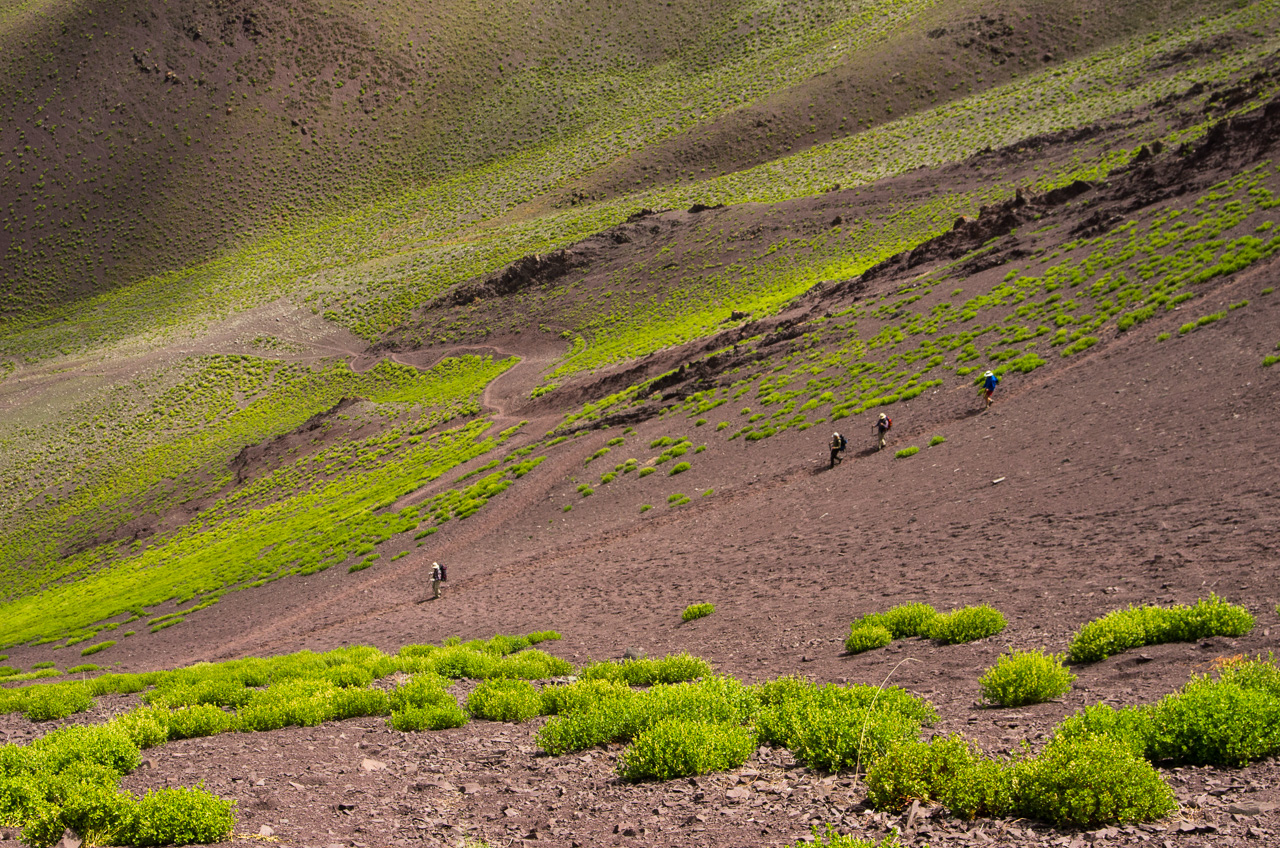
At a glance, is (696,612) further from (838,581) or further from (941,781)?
(941,781)

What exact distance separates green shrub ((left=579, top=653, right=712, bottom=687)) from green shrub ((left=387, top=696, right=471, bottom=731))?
2.23 meters

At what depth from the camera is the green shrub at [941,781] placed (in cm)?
616

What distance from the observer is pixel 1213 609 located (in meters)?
9.57

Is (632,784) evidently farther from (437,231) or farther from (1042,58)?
(1042,58)

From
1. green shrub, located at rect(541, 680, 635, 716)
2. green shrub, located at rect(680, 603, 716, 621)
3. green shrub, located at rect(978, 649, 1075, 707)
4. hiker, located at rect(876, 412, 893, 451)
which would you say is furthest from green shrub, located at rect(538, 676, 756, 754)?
hiker, located at rect(876, 412, 893, 451)

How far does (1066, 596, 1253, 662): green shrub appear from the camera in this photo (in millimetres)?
9398

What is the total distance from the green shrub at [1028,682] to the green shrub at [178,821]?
26.3 ft

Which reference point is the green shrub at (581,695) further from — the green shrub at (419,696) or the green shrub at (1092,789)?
the green shrub at (1092,789)

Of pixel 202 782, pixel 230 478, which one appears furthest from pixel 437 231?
pixel 202 782

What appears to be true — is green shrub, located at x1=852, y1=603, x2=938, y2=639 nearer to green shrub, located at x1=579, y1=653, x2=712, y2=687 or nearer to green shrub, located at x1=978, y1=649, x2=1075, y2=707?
green shrub, located at x1=579, y1=653, x2=712, y2=687

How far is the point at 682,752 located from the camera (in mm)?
7645

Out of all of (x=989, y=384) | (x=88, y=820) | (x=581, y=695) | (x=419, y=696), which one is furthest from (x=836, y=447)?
(x=88, y=820)

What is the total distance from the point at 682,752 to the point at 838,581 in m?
11.7

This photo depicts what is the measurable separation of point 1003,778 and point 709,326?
59.3 meters
